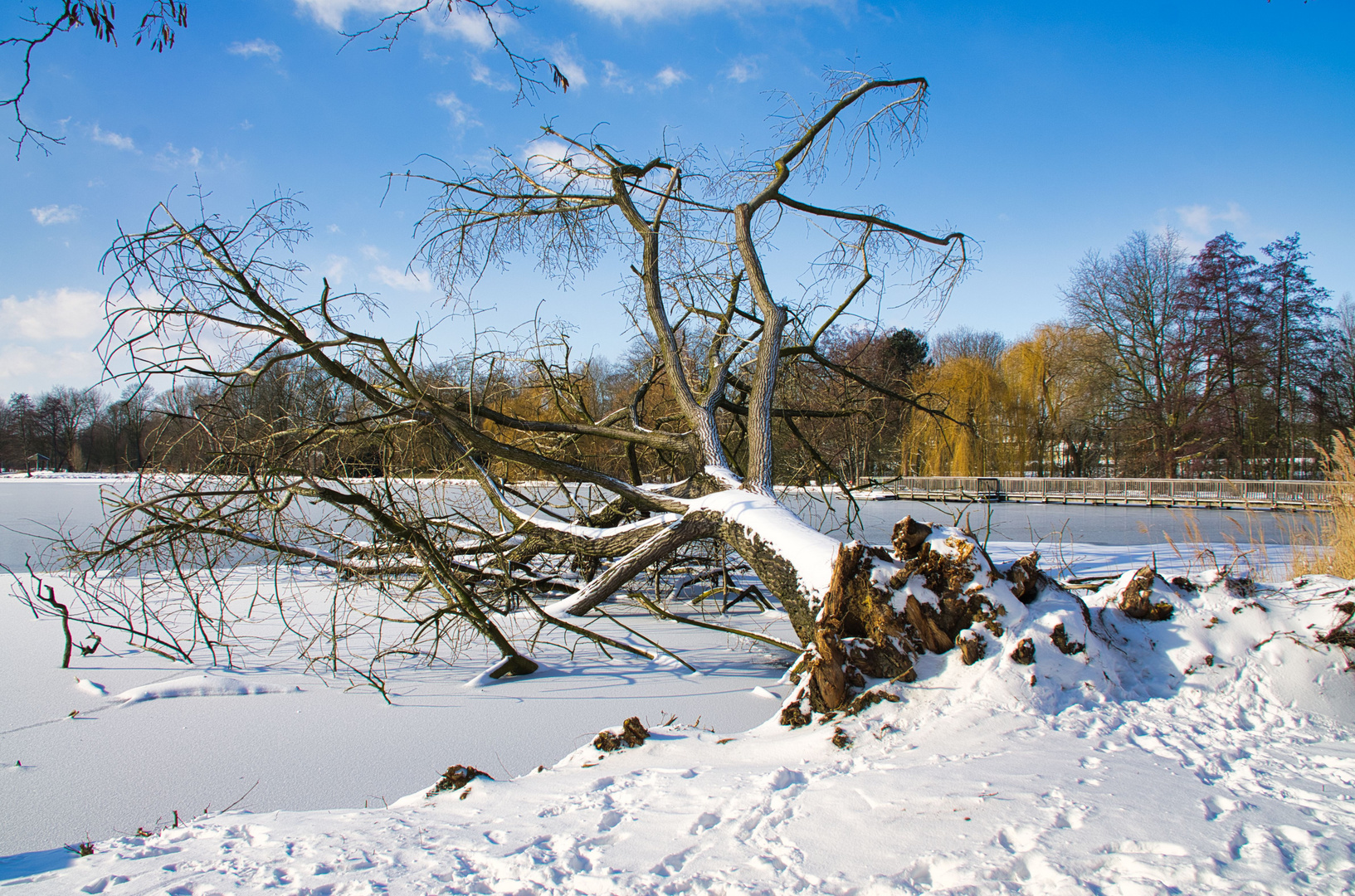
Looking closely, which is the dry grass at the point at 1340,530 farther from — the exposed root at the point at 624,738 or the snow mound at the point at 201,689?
the snow mound at the point at 201,689

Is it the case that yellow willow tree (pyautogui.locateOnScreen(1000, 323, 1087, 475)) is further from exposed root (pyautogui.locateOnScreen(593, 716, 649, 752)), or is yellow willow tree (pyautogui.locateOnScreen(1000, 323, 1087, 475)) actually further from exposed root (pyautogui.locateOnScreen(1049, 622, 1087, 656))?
exposed root (pyautogui.locateOnScreen(593, 716, 649, 752))

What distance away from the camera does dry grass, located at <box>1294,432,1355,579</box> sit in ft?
15.9

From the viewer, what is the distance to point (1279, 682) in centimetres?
242

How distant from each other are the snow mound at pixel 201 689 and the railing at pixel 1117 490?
1916 cm

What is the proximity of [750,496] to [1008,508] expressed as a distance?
2043 centimetres

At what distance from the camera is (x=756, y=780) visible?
202cm

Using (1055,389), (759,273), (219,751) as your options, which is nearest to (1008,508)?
(1055,389)

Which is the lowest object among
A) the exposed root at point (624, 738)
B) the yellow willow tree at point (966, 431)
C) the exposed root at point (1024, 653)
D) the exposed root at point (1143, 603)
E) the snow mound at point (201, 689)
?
the snow mound at point (201, 689)

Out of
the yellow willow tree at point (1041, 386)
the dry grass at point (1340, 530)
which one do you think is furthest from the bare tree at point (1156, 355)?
the dry grass at point (1340, 530)

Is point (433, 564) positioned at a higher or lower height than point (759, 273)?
lower

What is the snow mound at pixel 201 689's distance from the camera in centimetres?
347

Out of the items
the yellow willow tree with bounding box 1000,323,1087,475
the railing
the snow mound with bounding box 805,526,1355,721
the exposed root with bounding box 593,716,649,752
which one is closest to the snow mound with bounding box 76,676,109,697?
the exposed root with bounding box 593,716,649,752

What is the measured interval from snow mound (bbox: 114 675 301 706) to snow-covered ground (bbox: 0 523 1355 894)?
0.02m

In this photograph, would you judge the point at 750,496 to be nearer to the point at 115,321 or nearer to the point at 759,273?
the point at 759,273
